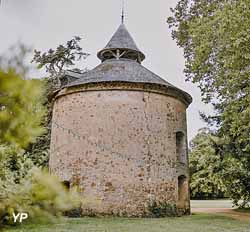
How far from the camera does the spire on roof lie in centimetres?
1908

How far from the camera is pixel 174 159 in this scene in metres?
16.6

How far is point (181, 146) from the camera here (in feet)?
58.6

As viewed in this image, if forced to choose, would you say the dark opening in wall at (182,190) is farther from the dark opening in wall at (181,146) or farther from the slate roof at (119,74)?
the slate roof at (119,74)

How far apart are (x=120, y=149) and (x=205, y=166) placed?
1631 centimetres

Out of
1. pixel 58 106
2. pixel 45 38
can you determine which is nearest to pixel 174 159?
pixel 58 106

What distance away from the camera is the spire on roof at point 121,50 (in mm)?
19078

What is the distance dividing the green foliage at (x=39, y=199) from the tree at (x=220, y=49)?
9724 mm

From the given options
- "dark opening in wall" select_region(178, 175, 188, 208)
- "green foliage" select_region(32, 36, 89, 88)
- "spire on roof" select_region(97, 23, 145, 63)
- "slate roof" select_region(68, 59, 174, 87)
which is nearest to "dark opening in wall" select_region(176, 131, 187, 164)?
"dark opening in wall" select_region(178, 175, 188, 208)

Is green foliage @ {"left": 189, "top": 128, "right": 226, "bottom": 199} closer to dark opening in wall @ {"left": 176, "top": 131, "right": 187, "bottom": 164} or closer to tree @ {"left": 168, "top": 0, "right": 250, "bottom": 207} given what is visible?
dark opening in wall @ {"left": 176, "top": 131, "right": 187, "bottom": 164}

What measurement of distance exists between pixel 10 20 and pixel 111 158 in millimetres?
13739

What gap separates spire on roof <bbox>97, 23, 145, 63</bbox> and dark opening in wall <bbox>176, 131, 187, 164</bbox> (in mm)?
4745

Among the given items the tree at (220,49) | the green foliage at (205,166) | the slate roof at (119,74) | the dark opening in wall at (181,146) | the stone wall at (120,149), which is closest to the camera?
the tree at (220,49)

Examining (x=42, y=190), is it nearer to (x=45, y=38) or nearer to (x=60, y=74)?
(x=45, y=38)

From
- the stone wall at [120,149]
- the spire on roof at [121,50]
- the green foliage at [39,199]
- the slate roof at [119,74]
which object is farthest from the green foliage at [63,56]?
the green foliage at [39,199]
